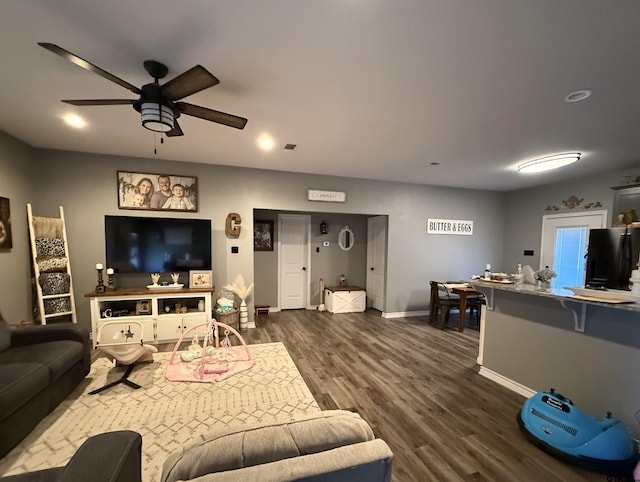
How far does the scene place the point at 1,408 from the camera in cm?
172

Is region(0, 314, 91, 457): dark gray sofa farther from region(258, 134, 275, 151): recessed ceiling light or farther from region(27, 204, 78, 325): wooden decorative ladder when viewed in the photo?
region(258, 134, 275, 151): recessed ceiling light

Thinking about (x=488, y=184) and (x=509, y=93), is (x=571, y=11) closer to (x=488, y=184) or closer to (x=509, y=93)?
(x=509, y=93)

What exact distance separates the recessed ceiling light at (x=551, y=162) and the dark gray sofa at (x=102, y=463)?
197 inches

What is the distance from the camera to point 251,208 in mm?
4613

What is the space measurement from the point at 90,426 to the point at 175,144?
3.00 meters

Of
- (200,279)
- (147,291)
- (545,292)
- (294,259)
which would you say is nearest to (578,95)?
(545,292)

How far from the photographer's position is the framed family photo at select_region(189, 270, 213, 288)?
4.16 m

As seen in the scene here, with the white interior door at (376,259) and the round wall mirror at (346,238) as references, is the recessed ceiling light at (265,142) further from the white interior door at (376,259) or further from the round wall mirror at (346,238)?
the round wall mirror at (346,238)

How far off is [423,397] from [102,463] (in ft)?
8.44

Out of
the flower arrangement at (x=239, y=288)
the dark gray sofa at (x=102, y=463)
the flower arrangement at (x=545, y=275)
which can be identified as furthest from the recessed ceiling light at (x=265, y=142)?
the flower arrangement at (x=545, y=275)

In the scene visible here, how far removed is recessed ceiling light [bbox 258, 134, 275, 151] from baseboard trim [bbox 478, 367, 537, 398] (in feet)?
12.1

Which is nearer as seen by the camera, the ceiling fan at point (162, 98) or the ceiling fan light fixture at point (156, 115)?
the ceiling fan at point (162, 98)

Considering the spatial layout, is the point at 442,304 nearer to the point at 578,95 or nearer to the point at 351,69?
the point at 578,95

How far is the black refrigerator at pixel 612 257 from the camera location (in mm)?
3602
